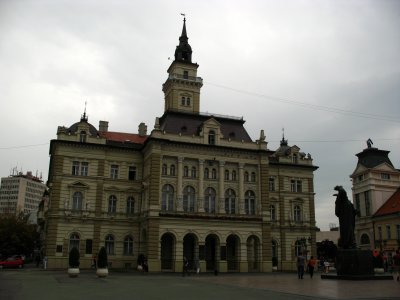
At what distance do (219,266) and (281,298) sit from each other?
33.3 meters

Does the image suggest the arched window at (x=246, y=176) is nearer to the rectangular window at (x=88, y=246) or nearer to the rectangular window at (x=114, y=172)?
the rectangular window at (x=114, y=172)

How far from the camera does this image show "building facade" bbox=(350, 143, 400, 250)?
7125 centimetres

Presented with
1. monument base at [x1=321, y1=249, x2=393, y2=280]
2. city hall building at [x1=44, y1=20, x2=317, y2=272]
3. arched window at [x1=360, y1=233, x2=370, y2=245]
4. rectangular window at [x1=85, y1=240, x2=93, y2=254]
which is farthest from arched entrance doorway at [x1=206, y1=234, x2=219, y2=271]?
arched window at [x1=360, y1=233, x2=370, y2=245]

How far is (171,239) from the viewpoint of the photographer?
178ft

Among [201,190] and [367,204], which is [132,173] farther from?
[367,204]

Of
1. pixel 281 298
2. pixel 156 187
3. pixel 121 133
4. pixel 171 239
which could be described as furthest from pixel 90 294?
pixel 121 133

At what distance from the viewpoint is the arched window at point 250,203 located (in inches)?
2216

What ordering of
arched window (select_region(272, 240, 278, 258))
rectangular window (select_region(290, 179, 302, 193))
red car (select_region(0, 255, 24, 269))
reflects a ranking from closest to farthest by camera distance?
1. red car (select_region(0, 255, 24, 269))
2. arched window (select_region(272, 240, 278, 258))
3. rectangular window (select_region(290, 179, 302, 193))

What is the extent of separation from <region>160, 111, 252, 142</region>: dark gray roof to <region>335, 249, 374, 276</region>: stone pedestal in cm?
3066

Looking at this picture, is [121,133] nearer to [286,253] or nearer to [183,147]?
[183,147]

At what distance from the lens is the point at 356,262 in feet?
94.0

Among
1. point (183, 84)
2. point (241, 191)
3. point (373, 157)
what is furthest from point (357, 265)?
point (373, 157)

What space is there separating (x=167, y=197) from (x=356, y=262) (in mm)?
28400

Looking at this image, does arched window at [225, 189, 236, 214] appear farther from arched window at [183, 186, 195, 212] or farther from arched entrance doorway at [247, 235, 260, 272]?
arched window at [183, 186, 195, 212]
